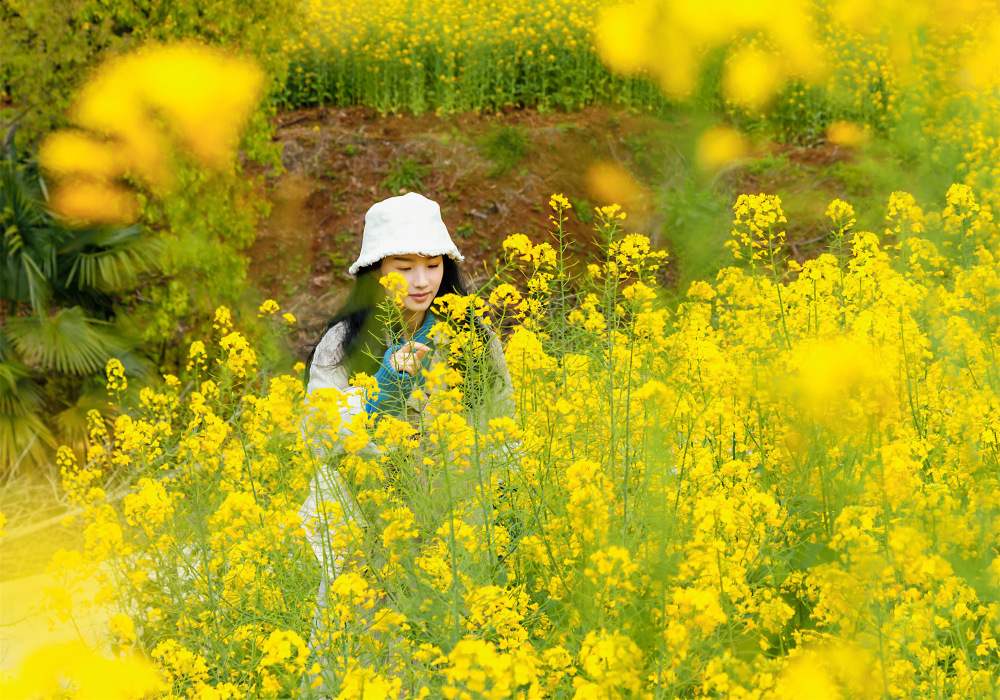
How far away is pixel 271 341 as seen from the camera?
16.2 feet

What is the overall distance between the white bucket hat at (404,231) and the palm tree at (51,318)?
97.8 inches

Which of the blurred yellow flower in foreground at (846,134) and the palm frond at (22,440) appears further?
the blurred yellow flower in foreground at (846,134)

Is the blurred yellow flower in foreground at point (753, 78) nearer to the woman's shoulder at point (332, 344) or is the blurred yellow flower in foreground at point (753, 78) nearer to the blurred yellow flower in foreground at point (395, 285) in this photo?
the woman's shoulder at point (332, 344)

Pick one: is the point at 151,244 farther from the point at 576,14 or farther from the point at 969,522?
the point at 576,14

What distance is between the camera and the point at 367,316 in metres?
3.31

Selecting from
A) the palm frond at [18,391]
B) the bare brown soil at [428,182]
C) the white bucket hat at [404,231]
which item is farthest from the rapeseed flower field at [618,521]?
the bare brown soil at [428,182]

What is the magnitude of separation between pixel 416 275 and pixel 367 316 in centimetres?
24

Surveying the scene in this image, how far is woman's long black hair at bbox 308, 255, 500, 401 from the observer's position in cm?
325

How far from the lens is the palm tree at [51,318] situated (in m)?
5.02

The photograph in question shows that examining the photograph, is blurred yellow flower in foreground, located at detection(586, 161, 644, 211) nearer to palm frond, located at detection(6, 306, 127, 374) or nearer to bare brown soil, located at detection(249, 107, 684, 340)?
bare brown soil, located at detection(249, 107, 684, 340)

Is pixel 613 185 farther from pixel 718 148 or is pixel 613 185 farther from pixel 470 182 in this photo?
pixel 470 182

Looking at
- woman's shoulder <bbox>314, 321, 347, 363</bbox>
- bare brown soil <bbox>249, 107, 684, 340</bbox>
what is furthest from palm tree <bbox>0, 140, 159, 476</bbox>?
woman's shoulder <bbox>314, 321, 347, 363</bbox>

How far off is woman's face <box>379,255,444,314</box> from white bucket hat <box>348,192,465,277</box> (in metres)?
0.05

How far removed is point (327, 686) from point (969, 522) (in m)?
1.56
